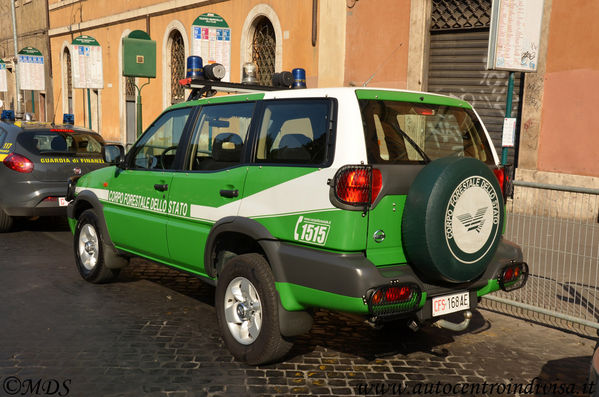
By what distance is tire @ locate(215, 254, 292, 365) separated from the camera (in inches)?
156

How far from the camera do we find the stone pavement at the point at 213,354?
3863 millimetres

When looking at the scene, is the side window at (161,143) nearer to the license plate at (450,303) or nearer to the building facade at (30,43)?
the license plate at (450,303)

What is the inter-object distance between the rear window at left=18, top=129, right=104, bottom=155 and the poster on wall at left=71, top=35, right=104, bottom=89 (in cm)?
741

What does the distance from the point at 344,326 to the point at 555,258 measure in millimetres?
1917

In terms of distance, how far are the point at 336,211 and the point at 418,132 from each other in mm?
951

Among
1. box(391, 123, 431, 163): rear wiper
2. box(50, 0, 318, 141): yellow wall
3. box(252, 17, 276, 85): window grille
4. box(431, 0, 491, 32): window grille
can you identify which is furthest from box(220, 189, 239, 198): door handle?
box(252, 17, 276, 85): window grille

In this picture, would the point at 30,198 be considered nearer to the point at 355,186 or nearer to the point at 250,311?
the point at 250,311

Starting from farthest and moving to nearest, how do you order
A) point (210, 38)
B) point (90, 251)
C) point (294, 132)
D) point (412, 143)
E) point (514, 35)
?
point (210, 38), point (514, 35), point (90, 251), point (294, 132), point (412, 143)

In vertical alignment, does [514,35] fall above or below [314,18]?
below

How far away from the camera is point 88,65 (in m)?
15.9

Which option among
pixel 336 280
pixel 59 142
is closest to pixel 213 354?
pixel 336 280

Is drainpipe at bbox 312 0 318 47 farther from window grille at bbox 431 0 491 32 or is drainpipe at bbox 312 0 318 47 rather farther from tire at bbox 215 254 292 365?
tire at bbox 215 254 292 365

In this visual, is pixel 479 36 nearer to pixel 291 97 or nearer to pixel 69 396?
pixel 291 97

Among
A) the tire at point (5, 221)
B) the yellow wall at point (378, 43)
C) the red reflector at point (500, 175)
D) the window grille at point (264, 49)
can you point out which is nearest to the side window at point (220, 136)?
the red reflector at point (500, 175)
